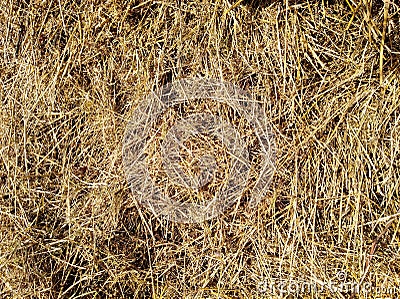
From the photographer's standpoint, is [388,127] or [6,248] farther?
[6,248]

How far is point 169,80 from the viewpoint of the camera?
107 cm

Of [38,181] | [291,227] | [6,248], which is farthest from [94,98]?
[291,227]

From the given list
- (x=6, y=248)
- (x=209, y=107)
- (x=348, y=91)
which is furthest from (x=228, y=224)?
(x=6, y=248)

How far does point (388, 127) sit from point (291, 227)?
240 mm

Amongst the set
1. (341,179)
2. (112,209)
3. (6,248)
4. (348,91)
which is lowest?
(6,248)

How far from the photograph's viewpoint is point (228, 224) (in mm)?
1050

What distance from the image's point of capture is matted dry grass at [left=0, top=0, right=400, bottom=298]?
1.00 m

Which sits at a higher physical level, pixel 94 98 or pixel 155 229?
pixel 94 98

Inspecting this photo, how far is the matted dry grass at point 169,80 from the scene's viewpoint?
1003mm

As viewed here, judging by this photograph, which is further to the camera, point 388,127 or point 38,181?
point 38,181

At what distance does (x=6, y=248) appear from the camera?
111cm

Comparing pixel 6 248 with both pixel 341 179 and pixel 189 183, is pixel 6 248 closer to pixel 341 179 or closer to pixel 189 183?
pixel 189 183

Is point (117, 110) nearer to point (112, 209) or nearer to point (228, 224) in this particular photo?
point (112, 209)

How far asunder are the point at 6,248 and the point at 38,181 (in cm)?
14
